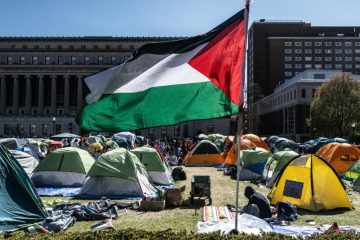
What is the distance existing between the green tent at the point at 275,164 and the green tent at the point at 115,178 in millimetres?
5606

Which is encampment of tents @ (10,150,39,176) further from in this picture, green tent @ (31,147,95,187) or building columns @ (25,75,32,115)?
building columns @ (25,75,32,115)

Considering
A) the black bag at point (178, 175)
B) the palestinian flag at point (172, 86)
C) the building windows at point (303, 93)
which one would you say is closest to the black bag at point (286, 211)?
the palestinian flag at point (172, 86)

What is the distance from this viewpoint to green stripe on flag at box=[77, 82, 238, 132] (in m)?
7.41

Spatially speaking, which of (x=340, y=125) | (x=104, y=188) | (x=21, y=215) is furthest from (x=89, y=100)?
(x=340, y=125)

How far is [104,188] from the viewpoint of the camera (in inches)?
603

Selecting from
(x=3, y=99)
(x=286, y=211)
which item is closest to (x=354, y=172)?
(x=286, y=211)

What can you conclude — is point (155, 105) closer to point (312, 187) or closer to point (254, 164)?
point (312, 187)

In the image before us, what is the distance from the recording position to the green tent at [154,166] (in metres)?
18.7

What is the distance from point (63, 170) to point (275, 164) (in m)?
9.30

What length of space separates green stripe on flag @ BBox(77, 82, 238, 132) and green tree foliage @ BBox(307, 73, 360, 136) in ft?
169

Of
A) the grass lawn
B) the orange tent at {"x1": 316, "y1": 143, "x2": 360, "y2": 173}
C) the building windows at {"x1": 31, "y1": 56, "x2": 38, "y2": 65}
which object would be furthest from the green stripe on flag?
the building windows at {"x1": 31, "y1": 56, "x2": 38, "y2": 65}

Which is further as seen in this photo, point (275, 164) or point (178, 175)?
point (178, 175)

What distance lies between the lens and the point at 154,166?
61.5 ft

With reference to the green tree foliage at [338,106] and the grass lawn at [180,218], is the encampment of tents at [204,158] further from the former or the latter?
the green tree foliage at [338,106]
